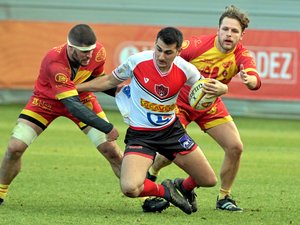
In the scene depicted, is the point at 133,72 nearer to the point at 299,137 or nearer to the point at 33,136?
the point at 33,136

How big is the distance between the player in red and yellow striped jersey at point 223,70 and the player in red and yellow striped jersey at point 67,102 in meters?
0.99

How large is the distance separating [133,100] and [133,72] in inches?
11.7

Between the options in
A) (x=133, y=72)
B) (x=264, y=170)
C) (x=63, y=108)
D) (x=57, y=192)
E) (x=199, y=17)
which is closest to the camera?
(x=133, y=72)

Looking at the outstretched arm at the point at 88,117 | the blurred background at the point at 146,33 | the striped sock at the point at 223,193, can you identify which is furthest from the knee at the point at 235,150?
the blurred background at the point at 146,33

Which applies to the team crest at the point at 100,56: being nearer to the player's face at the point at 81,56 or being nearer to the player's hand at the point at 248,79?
the player's face at the point at 81,56

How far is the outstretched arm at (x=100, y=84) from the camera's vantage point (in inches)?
401

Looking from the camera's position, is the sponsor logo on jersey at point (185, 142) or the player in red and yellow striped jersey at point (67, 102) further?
the sponsor logo on jersey at point (185, 142)

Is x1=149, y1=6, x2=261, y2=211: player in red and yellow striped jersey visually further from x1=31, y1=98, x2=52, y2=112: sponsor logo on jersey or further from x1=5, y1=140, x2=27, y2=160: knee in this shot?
x1=5, y1=140, x2=27, y2=160: knee

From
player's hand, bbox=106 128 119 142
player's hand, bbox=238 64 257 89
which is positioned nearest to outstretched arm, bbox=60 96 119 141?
player's hand, bbox=106 128 119 142

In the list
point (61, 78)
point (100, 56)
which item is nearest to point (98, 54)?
point (100, 56)

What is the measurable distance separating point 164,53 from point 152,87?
43 centimetres

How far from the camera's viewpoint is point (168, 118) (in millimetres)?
10102

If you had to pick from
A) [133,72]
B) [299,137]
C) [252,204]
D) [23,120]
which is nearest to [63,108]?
[23,120]

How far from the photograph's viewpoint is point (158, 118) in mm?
10031
